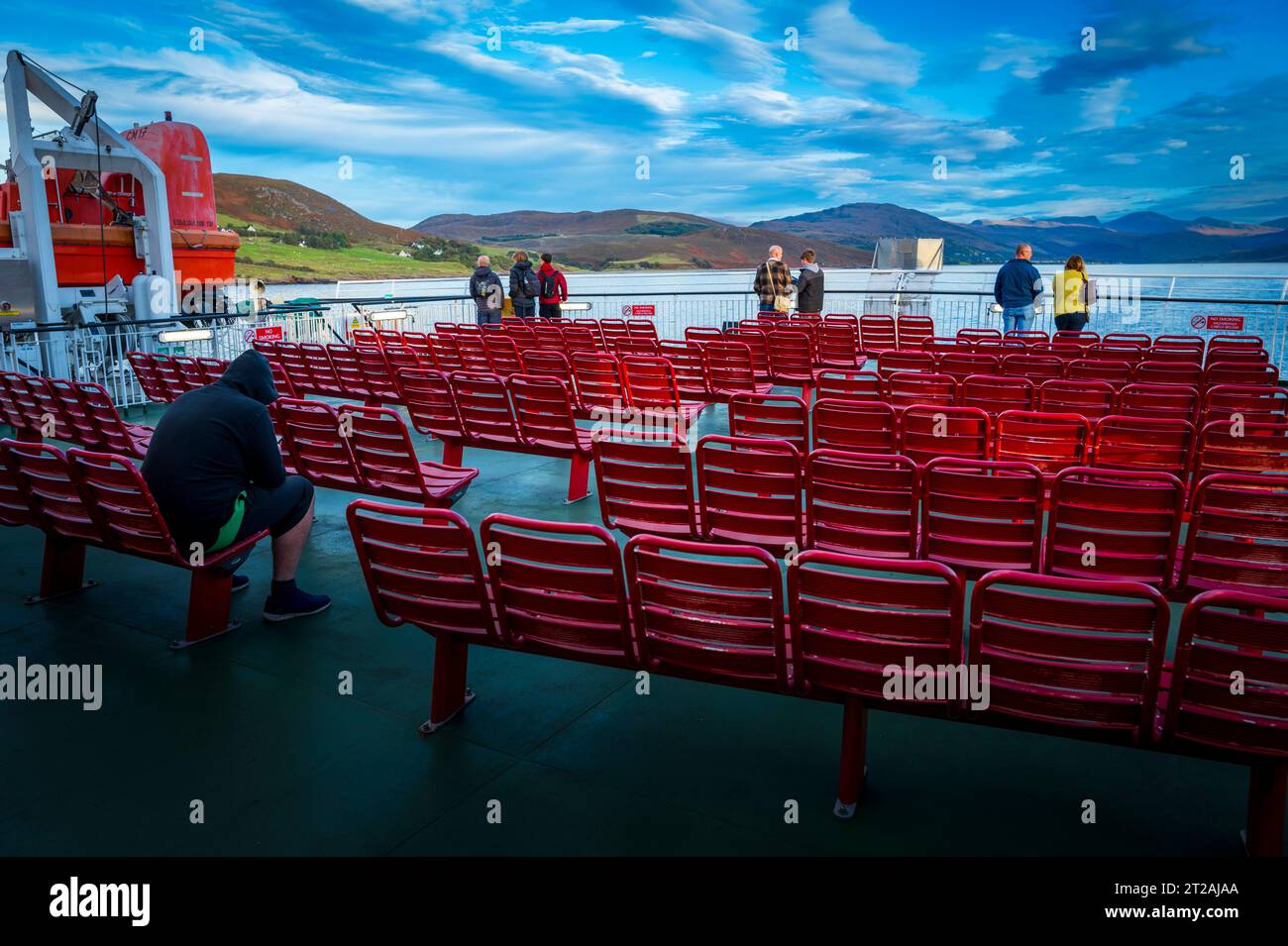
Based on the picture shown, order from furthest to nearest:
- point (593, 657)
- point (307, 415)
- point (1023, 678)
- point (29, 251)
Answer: point (29, 251)
point (307, 415)
point (593, 657)
point (1023, 678)

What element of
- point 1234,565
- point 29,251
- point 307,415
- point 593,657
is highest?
point 29,251

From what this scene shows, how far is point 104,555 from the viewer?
555 centimetres

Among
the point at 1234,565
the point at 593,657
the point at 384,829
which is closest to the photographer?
the point at 384,829

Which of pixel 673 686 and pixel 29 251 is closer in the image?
pixel 673 686

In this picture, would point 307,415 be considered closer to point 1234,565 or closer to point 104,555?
point 104,555

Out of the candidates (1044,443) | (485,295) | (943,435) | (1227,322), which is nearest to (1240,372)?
(1044,443)

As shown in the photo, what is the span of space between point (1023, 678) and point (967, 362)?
6.13m

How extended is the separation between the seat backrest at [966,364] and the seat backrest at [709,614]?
19.1 feet

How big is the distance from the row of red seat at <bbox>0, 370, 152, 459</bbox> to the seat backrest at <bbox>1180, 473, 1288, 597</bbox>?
6.29m

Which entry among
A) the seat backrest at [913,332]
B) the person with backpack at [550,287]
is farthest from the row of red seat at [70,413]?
the person with backpack at [550,287]

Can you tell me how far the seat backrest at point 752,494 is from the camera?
424cm

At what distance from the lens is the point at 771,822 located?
9.20ft

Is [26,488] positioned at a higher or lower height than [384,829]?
higher
